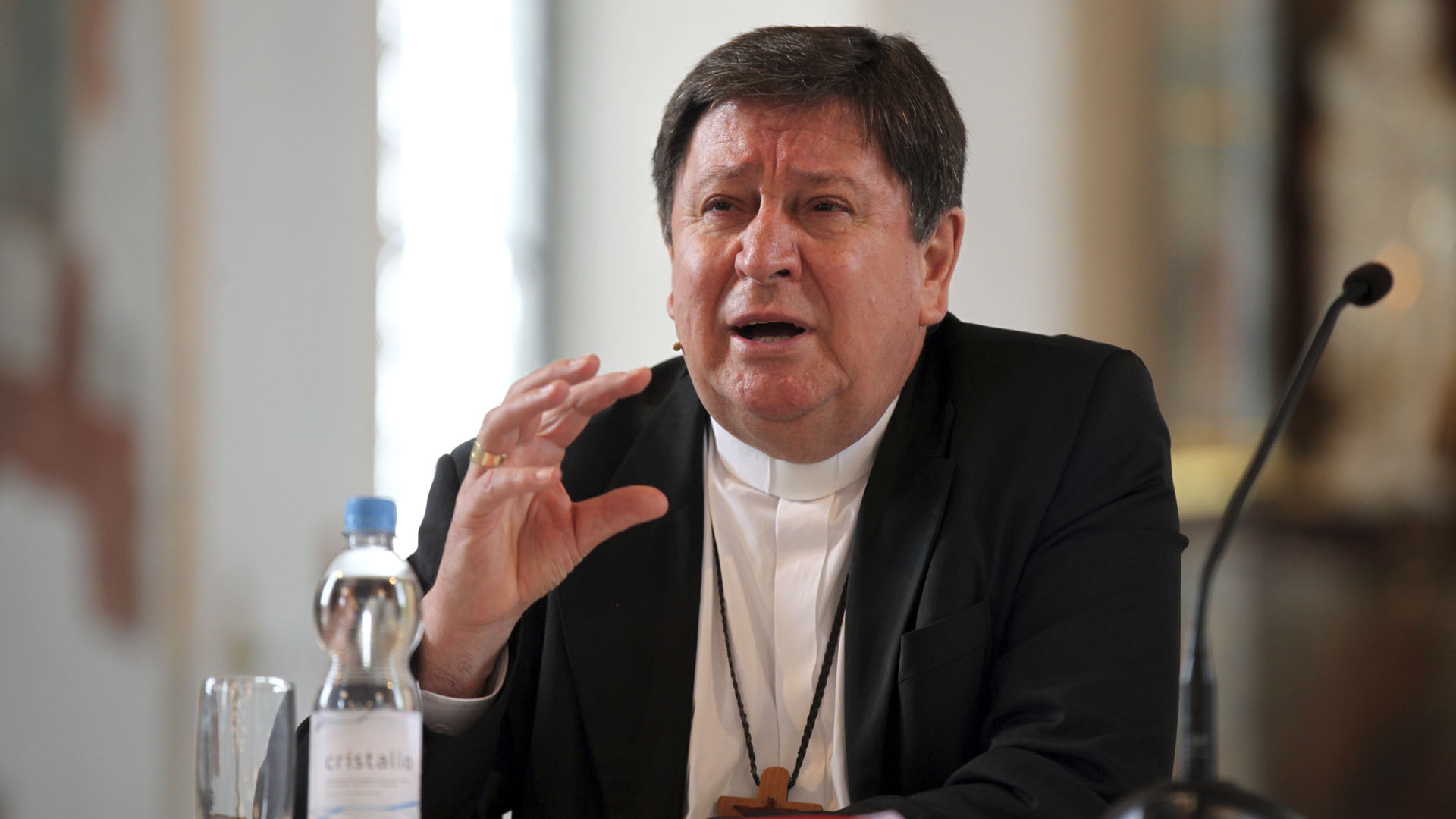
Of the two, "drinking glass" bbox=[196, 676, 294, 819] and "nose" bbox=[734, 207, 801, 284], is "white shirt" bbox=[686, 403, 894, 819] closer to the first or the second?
"nose" bbox=[734, 207, 801, 284]

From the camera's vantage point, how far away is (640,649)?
1.91 meters

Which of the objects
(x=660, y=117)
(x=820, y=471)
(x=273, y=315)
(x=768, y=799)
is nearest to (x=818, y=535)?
(x=820, y=471)

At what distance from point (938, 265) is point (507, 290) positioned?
9.31 ft

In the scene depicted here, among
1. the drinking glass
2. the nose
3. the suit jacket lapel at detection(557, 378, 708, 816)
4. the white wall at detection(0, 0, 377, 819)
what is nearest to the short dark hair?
the nose

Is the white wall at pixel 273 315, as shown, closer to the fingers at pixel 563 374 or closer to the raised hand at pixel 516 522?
the raised hand at pixel 516 522

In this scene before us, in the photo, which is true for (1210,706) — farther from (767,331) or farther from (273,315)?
(273,315)

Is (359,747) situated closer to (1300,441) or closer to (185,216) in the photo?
(185,216)

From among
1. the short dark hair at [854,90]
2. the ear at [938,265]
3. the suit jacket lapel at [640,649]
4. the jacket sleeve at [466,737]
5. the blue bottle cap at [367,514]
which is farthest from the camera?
the ear at [938,265]

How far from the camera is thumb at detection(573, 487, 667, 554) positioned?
1.65 meters

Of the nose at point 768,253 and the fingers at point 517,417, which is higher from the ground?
the nose at point 768,253

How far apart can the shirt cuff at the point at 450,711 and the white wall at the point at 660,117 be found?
A: 2.62 metres

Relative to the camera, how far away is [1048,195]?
13.5 feet

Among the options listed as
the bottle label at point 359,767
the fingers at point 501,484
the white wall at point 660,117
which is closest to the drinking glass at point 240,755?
the bottle label at point 359,767

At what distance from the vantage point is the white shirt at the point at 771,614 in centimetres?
189
